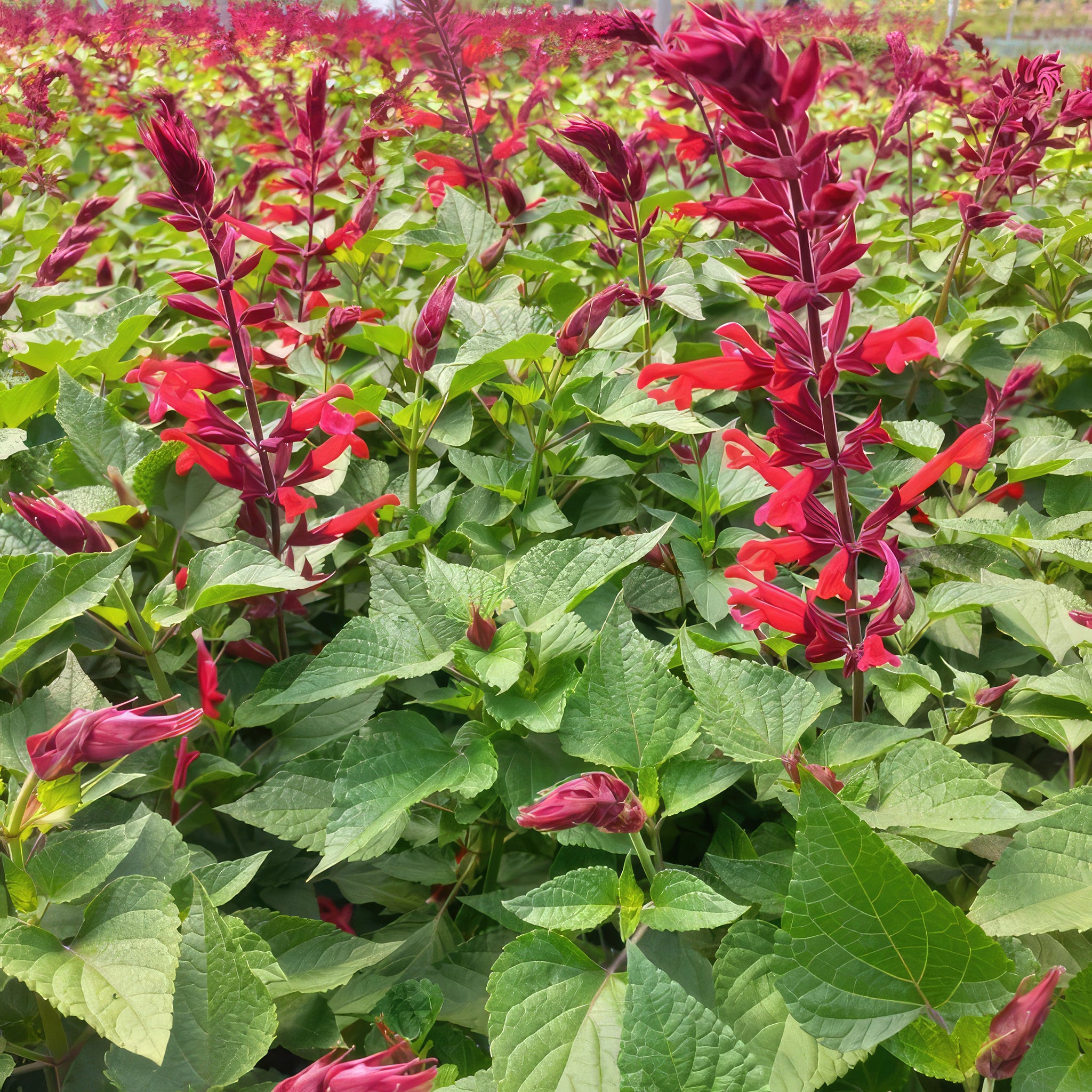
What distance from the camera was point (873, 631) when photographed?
2.54 ft

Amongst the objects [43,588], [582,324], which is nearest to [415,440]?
[582,324]

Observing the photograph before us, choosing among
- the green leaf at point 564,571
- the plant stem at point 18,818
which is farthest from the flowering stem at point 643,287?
the plant stem at point 18,818

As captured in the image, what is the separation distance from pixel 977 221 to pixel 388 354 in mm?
1057

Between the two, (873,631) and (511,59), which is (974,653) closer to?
(873,631)

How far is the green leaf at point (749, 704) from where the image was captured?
29.7 inches

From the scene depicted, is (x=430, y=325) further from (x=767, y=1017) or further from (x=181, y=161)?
(x=767, y=1017)

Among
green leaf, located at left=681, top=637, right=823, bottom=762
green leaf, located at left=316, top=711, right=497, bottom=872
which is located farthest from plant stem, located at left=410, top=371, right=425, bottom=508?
green leaf, located at left=681, top=637, right=823, bottom=762

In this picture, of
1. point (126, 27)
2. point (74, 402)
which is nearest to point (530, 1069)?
point (74, 402)

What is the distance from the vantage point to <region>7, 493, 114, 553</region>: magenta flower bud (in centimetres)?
90

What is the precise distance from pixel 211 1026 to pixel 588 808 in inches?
13.0

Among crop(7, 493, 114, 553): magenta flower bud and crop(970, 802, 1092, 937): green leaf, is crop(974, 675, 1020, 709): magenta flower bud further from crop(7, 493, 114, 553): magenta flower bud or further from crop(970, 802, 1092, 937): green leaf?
crop(7, 493, 114, 553): magenta flower bud

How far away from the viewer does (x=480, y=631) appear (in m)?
0.81

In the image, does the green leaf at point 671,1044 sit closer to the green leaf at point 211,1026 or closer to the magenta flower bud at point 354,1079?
the magenta flower bud at point 354,1079

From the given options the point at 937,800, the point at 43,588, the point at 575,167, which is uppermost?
the point at 575,167
